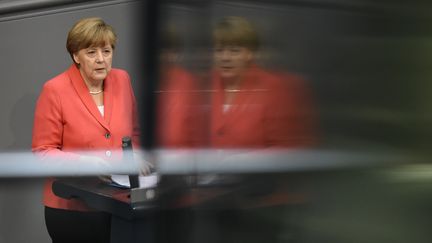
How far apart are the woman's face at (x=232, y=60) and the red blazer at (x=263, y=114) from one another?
15 millimetres

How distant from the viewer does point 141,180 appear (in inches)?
60.9

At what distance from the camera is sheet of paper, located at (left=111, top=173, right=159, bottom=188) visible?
59.6 inches

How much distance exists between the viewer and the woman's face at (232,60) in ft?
4.38

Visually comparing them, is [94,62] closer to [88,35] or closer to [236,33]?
[88,35]

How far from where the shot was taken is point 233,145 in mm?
1360

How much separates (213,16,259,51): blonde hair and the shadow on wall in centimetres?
67

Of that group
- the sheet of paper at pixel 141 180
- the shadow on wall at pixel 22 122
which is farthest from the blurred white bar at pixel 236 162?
the shadow on wall at pixel 22 122

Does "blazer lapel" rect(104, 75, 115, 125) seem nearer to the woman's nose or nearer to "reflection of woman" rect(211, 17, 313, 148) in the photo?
the woman's nose

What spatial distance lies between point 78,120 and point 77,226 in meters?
0.27

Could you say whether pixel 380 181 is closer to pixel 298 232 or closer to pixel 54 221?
pixel 298 232

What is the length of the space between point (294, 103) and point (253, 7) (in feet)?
0.64

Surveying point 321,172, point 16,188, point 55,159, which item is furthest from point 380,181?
point 16,188

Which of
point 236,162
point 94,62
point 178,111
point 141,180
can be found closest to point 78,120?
point 94,62

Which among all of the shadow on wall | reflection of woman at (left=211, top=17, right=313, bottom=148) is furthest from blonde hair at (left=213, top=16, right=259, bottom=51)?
the shadow on wall
